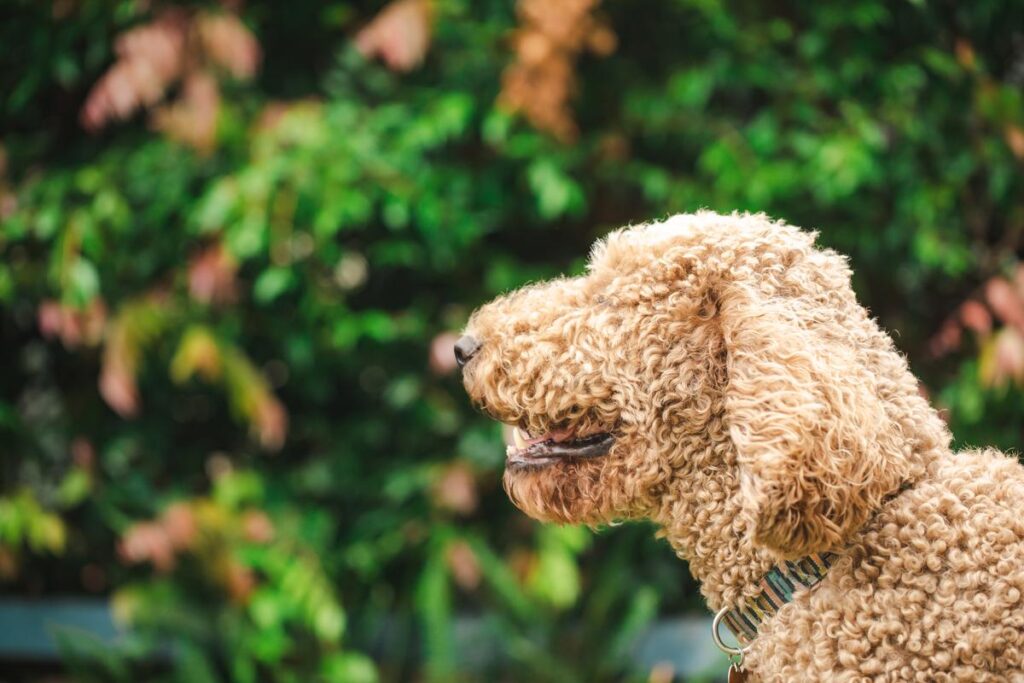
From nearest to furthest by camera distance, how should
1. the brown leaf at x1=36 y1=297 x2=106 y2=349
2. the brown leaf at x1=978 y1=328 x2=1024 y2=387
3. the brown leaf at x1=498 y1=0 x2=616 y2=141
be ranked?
1. the brown leaf at x1=978 y1=328 x2=1024 y2=387
2. the brown leaf at x1=498 y1=0 x2=616 y2=141
3. the brown leaf at x1=36 y1=297 x2=106 y2=349

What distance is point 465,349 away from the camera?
52.8 inches

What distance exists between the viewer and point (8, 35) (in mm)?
2971

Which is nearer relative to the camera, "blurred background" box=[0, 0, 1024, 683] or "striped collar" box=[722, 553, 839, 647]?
"striped collar" box=[722, 553, 839, 647]

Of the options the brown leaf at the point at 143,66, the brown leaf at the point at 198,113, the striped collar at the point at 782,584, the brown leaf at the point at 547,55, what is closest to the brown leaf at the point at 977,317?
the brown leaf at the point at 547,55

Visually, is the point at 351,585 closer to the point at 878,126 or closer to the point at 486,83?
the point at 486,83

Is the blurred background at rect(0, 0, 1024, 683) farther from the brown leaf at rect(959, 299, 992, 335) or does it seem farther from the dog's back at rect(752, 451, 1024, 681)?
the dog's back at rect(752, 451, 1024, 681)

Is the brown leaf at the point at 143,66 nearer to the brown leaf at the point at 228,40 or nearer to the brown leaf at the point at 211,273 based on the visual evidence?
the brown leaf at the point at 228,40

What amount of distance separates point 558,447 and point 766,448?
0.34 m

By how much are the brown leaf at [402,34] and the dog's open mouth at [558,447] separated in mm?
1436

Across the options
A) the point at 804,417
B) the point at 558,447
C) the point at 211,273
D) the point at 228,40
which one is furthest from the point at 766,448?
the point at 228,40

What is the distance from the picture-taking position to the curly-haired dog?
1083 millimetres

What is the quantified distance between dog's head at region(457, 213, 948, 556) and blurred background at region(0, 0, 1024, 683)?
1339mm

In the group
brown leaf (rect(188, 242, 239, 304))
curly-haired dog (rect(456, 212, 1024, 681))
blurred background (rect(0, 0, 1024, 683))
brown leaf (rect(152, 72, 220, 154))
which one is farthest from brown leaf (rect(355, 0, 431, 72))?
curly-haired dog (rect(456, 212, 1024, 681))

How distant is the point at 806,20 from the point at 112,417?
101 inches
